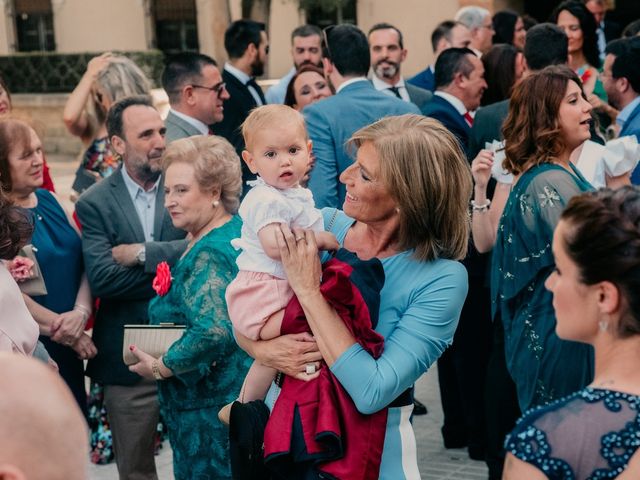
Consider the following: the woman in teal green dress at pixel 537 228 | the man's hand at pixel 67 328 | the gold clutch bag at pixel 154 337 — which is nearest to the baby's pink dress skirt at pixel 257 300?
the gold clutch bag at pixel 154 337

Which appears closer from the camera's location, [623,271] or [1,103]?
[623,271]

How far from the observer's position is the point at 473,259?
6.28 metres

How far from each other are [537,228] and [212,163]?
142 centimetres

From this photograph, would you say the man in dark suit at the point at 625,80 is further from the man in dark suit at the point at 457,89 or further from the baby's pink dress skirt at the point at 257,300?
the baby's pink dress skirt at the point at 257,300

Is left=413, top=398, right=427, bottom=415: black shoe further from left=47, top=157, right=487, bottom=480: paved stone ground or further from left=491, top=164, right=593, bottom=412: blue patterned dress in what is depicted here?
left=491, top=164, right=593, bottom=412: blue patterned dress

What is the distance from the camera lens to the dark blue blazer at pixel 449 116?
22.4ft

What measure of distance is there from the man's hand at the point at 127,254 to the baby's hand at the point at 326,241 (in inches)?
86.0

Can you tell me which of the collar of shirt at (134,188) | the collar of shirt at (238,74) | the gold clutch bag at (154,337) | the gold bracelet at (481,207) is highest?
the collar of shirt at (238,74)

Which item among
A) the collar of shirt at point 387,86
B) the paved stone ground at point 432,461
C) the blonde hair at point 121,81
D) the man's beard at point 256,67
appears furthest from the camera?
the man's beard at point 256,67

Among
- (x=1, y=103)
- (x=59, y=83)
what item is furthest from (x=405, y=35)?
(x=1, y=103)

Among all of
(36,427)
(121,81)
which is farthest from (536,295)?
(121,81)

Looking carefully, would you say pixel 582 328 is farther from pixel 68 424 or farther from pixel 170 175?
pixel 170 175

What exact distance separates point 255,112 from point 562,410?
6.10ft

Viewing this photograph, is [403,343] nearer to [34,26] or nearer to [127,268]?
[127,268]
